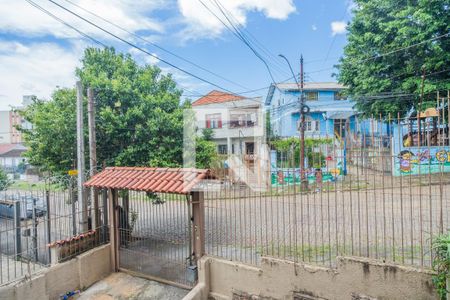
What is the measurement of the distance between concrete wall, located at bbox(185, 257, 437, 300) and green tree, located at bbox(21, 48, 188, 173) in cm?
350

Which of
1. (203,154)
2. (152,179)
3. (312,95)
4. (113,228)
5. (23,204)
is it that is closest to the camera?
(152,179)

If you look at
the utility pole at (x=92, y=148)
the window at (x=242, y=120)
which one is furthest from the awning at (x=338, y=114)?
the utility pole at (x=92, y=148)

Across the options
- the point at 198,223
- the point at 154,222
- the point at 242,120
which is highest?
the point at 242,120

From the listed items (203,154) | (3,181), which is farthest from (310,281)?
(3,181)

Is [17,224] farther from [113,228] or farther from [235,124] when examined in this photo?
[235,124]

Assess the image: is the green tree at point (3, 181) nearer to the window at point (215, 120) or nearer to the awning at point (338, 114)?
the window at point (215, 120)

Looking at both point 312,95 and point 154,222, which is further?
point 312,95

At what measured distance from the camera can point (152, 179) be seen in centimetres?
543

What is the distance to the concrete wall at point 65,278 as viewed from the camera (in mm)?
4953

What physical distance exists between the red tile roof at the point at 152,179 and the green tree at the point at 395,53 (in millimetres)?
11467

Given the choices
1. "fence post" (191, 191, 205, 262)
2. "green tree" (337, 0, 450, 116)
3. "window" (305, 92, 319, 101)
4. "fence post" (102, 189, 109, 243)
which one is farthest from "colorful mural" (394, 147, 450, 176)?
"window" (305, 92, 319, 101)

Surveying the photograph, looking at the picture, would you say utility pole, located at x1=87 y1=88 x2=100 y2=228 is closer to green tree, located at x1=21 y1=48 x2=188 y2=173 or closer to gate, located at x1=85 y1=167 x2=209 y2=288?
gate, located at x1=85 y1=167 x2=209 y2=288

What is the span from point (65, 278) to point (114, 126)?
385cm

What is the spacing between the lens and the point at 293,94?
91.5 feet
